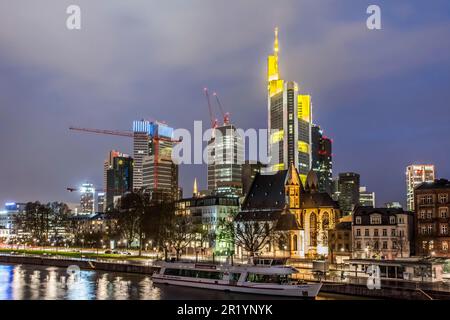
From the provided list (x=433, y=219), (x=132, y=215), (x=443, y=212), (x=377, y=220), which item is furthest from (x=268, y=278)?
(x=132, y=215)

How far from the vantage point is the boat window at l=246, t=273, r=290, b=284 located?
77.4 m

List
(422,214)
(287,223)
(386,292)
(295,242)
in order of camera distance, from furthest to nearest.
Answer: (287,223), (295,242), (422,214), (386,292)

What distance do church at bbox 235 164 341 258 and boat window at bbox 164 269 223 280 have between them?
67.8 meters

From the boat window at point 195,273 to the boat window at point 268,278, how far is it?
6387mm

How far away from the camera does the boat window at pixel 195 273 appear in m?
86.1

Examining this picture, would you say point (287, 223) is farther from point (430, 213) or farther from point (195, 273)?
point (195, 273)

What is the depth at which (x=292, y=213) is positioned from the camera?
164625 mm

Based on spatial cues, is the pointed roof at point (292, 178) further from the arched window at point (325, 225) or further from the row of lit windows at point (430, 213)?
the row of lit windows at point (430, 213)

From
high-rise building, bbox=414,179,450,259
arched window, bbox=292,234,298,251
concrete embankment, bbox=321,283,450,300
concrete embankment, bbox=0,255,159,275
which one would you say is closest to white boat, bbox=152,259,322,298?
concrete embankment, bbox=321,283,450,300

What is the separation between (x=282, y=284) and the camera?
76.7 m

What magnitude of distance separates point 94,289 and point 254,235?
8077 cm

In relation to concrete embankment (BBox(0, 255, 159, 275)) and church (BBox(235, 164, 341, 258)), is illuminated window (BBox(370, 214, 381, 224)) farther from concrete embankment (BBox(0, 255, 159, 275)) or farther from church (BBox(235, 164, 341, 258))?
concrete embankment (BBox(0, 255, 159, 275))

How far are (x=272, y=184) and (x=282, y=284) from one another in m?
109
